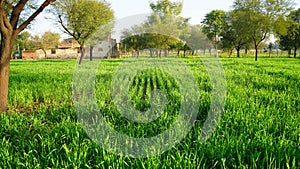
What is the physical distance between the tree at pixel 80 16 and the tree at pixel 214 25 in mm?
42892

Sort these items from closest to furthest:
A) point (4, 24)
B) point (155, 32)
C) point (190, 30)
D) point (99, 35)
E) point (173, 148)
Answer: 1. point (173, 148)
2. point (4, 24)
3. point (155, 32)
4. point (99, 35)
5. point (190, 30)

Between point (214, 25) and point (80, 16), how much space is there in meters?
47.0

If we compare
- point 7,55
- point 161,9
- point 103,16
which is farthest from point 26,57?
point 7,55

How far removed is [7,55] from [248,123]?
171 inches

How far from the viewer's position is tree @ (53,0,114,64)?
21922 mm

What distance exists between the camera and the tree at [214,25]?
61.8 meters

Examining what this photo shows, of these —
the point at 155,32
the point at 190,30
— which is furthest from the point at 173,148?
the point at 190,30

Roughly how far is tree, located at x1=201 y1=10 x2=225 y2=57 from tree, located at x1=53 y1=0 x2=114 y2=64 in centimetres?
4289

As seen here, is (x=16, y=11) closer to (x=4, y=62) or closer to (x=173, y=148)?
(x=4, y=62)

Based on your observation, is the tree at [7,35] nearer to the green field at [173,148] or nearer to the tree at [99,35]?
the green field at [173,148]

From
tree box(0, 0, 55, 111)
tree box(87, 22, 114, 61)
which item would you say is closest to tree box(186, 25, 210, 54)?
tree box(87, 22, 114, 61)

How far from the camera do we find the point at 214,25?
62.8 meters

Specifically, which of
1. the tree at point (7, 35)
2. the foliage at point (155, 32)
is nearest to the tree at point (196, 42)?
the foliage at point (155, 32)

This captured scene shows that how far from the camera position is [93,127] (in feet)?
11.2
